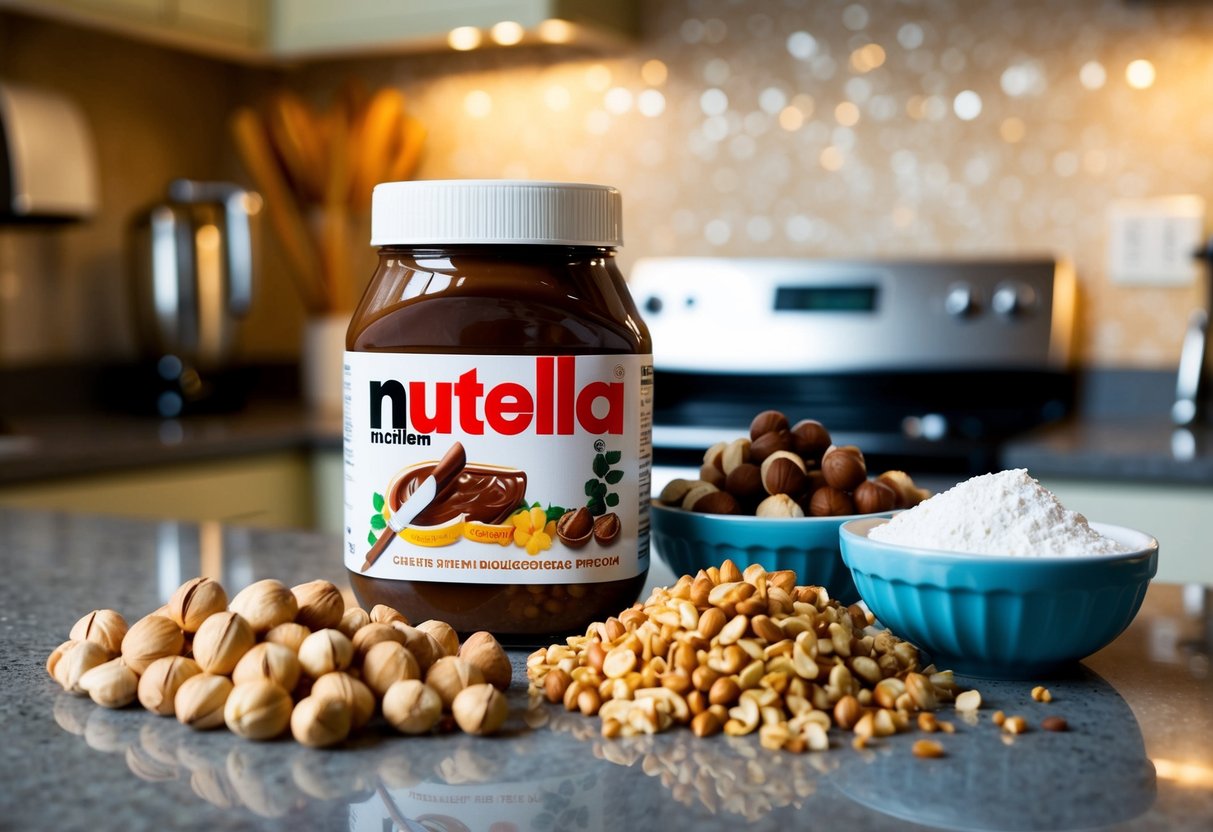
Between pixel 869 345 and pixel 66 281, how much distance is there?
1580 mm

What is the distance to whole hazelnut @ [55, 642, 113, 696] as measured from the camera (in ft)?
2.02

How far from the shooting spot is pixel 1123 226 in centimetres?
224

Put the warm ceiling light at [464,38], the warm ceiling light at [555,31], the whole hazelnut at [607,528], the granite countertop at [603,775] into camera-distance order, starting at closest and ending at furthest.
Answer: the granite countertop at [603,775] → the whole hazelnut at [607,528] → the warm ceiling light at [555,31] → the warm ceiling light at [464,38]

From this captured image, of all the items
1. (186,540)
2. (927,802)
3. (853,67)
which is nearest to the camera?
(927,802)

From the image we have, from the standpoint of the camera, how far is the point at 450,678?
0.57 metres

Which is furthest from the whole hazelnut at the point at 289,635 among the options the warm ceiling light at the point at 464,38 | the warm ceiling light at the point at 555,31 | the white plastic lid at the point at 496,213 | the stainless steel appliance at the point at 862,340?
the warm ceiling light at the point at 464,38

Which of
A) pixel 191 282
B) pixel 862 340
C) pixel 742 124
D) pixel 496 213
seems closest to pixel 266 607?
pixel 496 213

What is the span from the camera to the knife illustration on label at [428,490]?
67cm

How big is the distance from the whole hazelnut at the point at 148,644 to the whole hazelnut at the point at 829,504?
0.35 metres

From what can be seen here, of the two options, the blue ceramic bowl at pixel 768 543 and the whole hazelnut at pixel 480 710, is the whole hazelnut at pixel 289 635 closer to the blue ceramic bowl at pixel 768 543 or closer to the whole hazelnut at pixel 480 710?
the whole hazelnut at pixel 480 710

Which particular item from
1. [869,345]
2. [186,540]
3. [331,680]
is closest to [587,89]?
[869,345]

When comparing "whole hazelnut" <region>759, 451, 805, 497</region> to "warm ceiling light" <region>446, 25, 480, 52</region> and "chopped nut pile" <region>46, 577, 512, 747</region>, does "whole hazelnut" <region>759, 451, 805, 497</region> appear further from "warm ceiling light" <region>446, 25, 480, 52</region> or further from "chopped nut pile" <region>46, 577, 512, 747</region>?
"warm ceiling light" <region>446, 25, 480, 52</region>

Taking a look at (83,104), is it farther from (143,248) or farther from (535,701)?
(535,701)

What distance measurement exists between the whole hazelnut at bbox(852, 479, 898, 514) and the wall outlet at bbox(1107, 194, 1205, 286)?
5.49 feet
